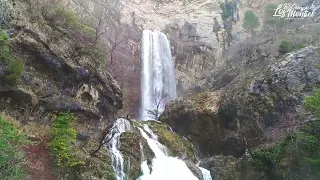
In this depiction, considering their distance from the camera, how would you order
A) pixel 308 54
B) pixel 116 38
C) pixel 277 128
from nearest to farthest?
pixel 277 128, pixel 308 54, pixel 116 38

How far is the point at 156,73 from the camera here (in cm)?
4031

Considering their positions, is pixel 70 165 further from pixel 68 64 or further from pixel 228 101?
pixel 228 101

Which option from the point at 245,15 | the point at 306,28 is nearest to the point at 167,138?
the point at 306,28

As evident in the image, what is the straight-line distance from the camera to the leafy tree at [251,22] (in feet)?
147

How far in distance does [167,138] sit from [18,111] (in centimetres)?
1105

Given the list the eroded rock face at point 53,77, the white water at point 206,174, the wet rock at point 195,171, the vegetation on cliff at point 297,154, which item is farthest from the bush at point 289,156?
the eroded rock face at point 53,77

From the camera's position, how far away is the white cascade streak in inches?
755

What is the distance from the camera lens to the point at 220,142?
85.8ft

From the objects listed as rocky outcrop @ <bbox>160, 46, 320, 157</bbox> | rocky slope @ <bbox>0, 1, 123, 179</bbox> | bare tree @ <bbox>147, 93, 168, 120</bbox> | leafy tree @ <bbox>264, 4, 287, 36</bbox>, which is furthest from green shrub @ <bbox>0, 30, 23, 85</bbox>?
leafy tree @ <bbox>264, 4, 287, 36</bbox>

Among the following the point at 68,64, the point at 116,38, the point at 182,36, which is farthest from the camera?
the point at 182,36

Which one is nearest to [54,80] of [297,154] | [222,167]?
[222,167]

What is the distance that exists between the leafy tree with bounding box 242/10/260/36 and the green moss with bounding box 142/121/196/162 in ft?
80.9

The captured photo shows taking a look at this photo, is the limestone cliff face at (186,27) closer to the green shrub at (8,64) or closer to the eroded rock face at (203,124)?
the eroded rock face at (203,124)

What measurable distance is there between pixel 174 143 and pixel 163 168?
13.9 feet
